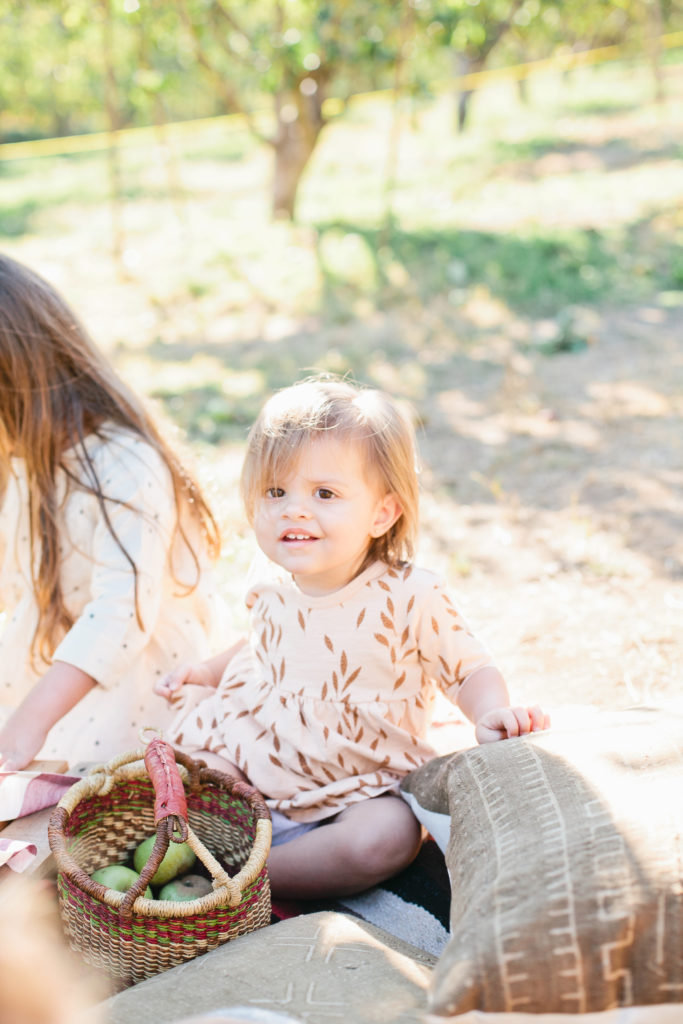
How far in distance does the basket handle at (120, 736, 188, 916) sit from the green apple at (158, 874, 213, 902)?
0.62 ft

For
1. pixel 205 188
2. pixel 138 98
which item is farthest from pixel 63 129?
pixel 138 98

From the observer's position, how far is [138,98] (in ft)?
26.7

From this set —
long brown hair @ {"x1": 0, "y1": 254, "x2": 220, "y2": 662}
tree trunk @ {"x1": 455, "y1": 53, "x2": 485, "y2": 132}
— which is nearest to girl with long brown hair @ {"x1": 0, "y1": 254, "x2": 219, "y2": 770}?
long brown hair @ {"x1": 0, "y1": 254, "x2": 220, "y2": 662}

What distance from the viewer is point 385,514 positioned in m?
1.96

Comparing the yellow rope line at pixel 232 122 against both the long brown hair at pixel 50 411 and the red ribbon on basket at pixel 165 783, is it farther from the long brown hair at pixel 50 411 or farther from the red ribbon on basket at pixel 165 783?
the red ribbon on basket at pixel 165 783

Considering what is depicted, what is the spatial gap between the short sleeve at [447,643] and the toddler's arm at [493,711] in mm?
23

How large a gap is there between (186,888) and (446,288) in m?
5.68

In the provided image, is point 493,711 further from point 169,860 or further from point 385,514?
point 169,860

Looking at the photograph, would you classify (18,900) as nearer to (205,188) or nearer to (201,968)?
(201,968)

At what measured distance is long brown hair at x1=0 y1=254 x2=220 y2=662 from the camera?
7.29 feet

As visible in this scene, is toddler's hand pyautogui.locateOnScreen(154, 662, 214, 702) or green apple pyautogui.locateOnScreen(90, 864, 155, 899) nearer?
green apple pyautogui.locateOnScreen(90, 864, 155, 899)

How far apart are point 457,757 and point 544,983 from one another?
58 cm

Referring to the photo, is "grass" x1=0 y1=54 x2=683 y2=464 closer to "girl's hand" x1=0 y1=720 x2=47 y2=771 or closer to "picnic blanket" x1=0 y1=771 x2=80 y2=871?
"girl's hand" x1=0 y1=720 x2=47 y2=771

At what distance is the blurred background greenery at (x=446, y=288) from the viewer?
11.3 feet
